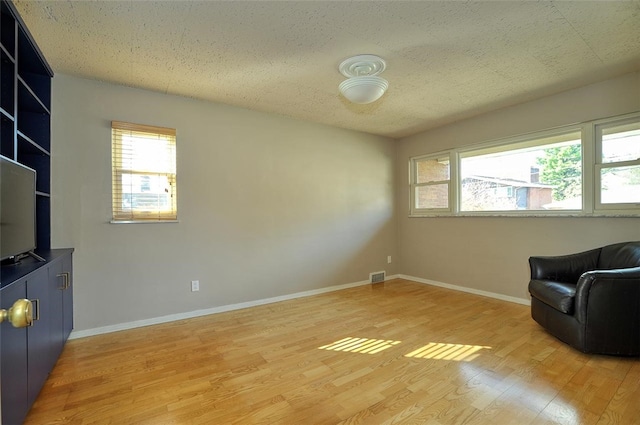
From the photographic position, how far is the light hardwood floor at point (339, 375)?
1673mm

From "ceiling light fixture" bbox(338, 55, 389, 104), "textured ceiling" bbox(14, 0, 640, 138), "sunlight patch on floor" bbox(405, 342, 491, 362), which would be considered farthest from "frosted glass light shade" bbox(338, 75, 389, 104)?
"sunlight patch on floor" bbox(405, 342, 491, 362)

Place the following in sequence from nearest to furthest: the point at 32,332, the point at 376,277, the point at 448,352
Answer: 1. the point at 32,332
2. the point at 448,352
3. the point at 376,277

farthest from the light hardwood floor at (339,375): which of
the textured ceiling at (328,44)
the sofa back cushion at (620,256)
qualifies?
the textured ceiling at (328,44)

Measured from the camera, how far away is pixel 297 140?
4.07 meters

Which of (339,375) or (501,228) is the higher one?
(501,228)

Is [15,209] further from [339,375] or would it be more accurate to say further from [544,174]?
[544,174]

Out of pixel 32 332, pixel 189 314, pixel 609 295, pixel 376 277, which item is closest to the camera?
pixel 32 332

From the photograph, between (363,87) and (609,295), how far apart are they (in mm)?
2582

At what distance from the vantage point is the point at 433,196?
477 centimetres

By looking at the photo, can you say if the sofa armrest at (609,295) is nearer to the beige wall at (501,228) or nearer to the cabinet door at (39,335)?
the beige wall at (501,228)

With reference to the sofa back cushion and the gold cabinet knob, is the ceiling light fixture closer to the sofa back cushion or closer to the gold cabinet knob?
the gold cabinet knob

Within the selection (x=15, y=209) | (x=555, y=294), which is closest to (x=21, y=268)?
(x=15, y=209)

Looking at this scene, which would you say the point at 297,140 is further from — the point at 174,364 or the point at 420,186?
the point at 174,364

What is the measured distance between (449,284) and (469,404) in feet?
Result: 9.52
